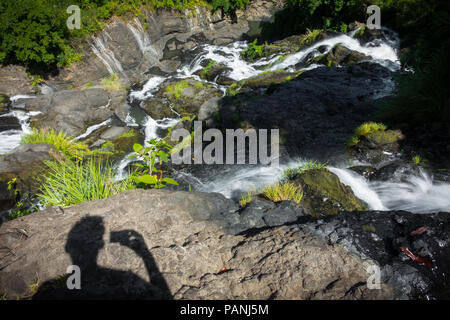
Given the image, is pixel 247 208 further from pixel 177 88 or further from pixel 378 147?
pixel 177 88

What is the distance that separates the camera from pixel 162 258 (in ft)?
6.99

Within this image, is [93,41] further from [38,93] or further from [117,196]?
[117,196]

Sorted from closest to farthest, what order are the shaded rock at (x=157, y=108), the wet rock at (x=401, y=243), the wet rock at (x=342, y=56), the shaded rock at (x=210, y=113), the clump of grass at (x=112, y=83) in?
the wet rock at (x=401, y=243) → the shaded rock at (x=210, y=113) → the shaded rock at (x=157, y=108) → the wet rock at (x=342, y=56) → the clump of grass at (x=112, y=83)

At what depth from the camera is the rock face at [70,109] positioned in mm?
9492

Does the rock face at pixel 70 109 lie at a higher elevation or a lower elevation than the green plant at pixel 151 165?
lower

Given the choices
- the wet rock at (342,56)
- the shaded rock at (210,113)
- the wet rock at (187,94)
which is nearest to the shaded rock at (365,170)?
the shaded rock at (210,113)

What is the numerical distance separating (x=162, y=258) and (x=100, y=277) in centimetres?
52

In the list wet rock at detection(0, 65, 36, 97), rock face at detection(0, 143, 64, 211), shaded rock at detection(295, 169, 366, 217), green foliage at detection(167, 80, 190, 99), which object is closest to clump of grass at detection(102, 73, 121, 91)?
green foliage at detection(167, 80, 190, 99)

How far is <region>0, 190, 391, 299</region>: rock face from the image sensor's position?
1892mm

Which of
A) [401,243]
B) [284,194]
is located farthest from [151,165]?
[401,243]

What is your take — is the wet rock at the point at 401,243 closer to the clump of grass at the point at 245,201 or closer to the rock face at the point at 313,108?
the clump of grass at the point at 245,201

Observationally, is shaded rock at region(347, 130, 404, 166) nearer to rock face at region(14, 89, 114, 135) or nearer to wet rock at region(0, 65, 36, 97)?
rock face at region(14, 89, 114, 135)

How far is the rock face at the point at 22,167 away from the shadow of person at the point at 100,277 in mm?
4087

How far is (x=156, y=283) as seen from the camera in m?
1.93
